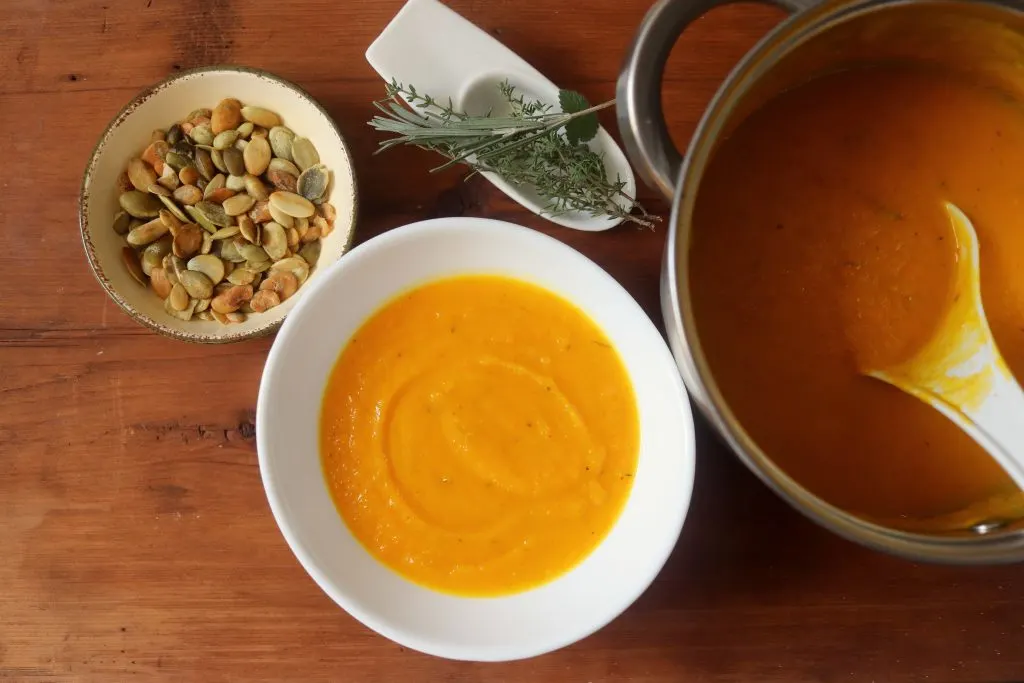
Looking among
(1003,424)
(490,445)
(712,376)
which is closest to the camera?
(712,376)

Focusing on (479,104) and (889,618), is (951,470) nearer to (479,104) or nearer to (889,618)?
(889,618)

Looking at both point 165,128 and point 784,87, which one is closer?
point 784,87

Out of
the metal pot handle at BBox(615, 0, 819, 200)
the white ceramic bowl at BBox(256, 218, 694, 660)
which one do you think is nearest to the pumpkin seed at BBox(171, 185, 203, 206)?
the white ceramic bowl at BBox(256, 218, 694, 660)

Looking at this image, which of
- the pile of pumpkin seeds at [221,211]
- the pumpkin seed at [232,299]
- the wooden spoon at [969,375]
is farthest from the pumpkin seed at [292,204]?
the wooden spoon at [969,375]

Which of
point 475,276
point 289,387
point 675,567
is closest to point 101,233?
point 289,387

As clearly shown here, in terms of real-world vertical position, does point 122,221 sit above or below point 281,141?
below

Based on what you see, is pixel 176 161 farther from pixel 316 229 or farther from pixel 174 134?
pixel 316 229

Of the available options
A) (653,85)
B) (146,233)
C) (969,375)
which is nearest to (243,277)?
(146,233)
